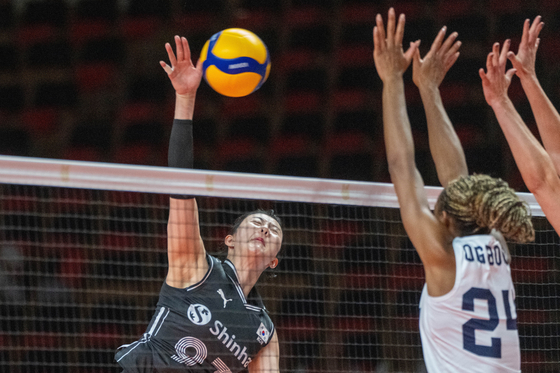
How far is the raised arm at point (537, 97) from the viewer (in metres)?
2.86

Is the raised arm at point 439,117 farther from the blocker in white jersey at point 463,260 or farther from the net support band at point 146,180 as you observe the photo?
the net support band at point 146,180

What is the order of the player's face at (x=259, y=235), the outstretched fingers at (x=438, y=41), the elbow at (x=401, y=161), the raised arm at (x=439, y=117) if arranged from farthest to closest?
the player's face at (x=259, y=235) < the raised arm at (x=439, y=117) < the outstretched fingers at (x=438, y=41) < the elbow at (x=401, y=161)

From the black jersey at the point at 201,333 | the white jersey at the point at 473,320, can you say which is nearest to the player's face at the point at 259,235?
the black jersey at the point at 201,333

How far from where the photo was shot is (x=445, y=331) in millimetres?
2207

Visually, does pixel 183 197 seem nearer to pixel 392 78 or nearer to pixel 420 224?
pixel 392 78

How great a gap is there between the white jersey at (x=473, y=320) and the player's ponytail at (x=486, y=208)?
0.07 m

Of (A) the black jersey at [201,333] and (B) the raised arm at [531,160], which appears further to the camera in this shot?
(A) the black jersey at [201,333]

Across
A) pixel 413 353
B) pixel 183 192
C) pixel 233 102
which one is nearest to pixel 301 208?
pixel 233 102

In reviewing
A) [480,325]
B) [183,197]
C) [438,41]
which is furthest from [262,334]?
[438,41]

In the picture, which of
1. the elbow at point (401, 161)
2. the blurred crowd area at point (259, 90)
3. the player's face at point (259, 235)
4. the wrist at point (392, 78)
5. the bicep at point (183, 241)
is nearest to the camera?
the elbow at point (401, 161)

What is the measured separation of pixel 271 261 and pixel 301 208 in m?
3.69

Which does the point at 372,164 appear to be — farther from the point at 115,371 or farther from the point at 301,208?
the point at 115,371

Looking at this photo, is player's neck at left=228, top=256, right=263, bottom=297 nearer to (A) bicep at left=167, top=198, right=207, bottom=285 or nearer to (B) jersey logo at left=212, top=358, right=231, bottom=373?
(A) bicep at left=167, top=198, right=207, bottom=285

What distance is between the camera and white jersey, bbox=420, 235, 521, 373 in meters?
2.18
